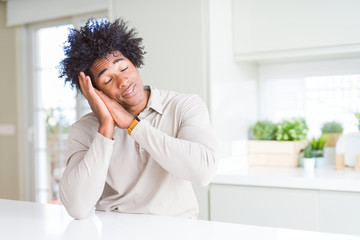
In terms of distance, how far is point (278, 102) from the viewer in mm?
3104

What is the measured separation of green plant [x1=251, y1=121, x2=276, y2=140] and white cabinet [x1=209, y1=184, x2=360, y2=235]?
0.55m

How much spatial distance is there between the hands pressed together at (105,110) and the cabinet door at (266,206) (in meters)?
1.13

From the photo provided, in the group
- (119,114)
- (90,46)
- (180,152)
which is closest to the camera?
(180,152)

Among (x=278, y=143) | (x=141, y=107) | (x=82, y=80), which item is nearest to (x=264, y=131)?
(x=278, y=143)

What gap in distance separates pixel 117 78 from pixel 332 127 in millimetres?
1783

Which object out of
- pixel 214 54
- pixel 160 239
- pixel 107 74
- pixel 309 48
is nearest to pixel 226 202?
pixel 214 54

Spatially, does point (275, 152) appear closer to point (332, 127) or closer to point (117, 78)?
point (332, 127)

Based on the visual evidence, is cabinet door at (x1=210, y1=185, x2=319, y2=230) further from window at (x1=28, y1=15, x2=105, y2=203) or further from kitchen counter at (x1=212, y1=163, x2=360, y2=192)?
window at (x1=28, y1=15, x2=105, y2=203)

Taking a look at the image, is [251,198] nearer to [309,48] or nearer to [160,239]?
[309,48]

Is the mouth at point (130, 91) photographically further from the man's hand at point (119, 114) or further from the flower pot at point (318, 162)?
the flower pot at point (318, 162)

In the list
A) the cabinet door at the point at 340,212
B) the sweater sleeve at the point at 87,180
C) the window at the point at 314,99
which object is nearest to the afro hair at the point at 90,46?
the sweater sleeve at the point at 87,180

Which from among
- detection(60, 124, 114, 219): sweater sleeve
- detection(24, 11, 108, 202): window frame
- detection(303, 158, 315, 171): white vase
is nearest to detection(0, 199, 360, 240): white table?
detection(60, 124, 114, 219): sweater sleeve

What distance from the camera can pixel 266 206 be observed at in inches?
93.7

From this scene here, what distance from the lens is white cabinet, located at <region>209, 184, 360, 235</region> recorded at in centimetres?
218
